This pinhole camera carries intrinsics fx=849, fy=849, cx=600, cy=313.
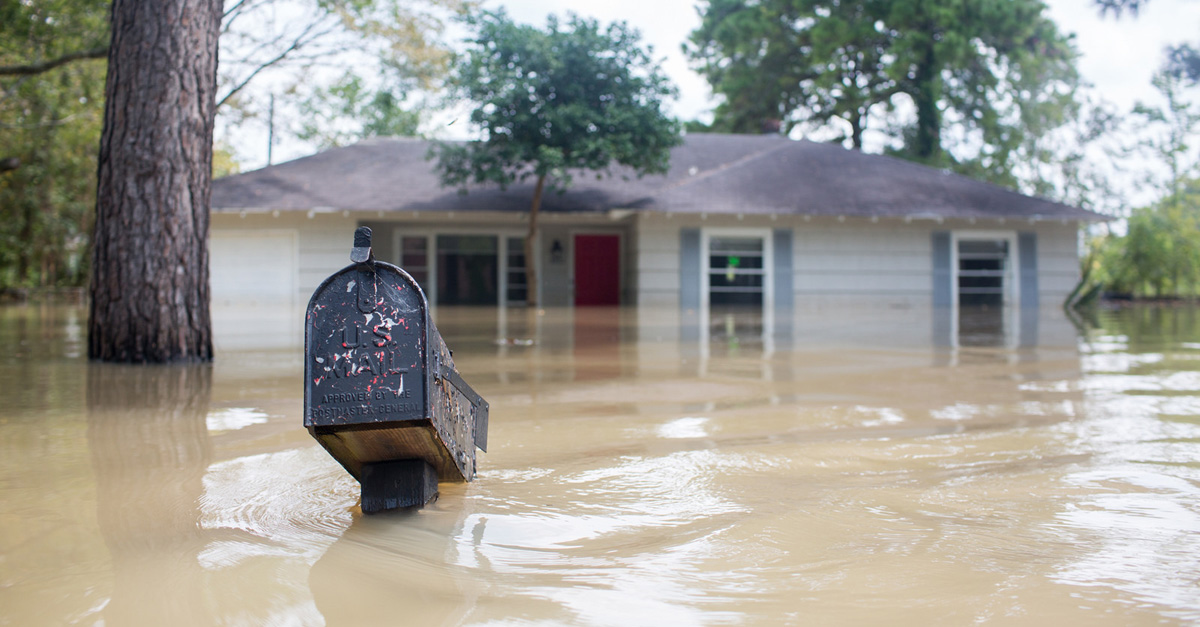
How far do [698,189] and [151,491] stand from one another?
16.0 meters

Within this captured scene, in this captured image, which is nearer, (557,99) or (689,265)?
(557,99)

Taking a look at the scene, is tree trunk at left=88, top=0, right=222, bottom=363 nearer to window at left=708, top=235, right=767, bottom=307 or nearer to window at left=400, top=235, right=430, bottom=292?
window at left=708, top=235, right=767, bottom=307

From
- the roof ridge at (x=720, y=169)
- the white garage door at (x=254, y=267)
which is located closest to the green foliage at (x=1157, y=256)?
the roof ridge at (x=720, y=169)

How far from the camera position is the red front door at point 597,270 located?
19828 millimetres

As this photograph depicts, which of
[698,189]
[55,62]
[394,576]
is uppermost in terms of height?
[55,62]

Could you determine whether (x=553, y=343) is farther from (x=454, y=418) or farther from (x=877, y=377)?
(x=454, y=418)

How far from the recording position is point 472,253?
19.7m

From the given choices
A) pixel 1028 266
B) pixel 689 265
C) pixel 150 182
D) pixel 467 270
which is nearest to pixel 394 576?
pixel 150 182

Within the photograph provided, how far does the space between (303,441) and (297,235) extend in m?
16.0

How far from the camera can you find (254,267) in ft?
59.2

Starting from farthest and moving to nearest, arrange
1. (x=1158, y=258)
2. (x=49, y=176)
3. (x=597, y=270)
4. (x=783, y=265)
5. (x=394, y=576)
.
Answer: (x=1158, y=258)
(x=49, y=176)
(x=597, y=270)
(x=783, y=265)
(x=394, y=576)

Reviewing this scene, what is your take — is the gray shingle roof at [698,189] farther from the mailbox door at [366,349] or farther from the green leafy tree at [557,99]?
the mailbox door at [366,349]

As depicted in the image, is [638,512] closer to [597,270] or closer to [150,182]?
[150,182]

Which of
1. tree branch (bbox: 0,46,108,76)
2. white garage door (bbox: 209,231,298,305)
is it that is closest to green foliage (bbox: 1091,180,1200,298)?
white garage door (bbox: 209,231,298,305)
